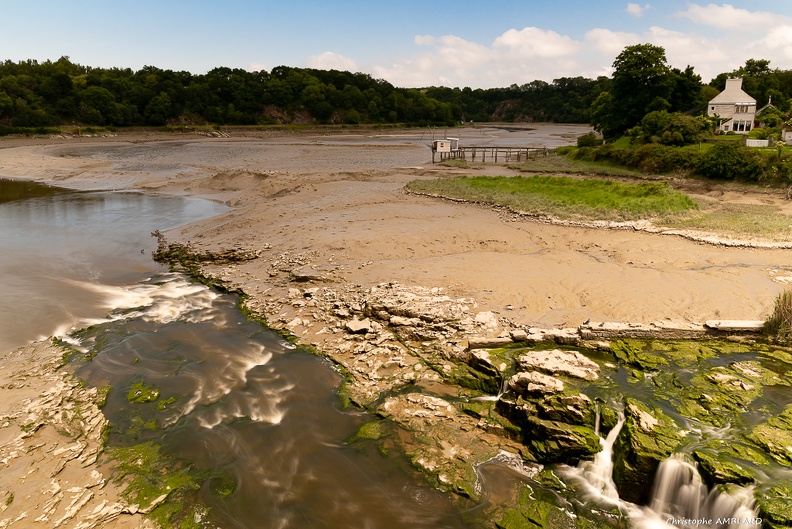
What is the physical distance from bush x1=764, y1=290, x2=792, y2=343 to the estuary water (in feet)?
28.3

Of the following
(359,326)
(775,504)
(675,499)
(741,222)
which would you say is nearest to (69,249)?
(359,326)

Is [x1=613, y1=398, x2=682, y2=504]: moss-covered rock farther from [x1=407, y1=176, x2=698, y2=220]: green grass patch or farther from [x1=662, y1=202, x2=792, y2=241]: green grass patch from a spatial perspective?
[x1=407, y1=176, x2=698, y2=220]: green grass patch

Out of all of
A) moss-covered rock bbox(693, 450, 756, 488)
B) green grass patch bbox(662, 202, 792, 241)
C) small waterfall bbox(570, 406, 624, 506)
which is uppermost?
green grass patch bbox(662, 202, 792, 241)

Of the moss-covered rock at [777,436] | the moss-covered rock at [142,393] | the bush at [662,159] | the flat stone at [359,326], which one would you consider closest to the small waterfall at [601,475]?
the moss-covered rock at [777,436]

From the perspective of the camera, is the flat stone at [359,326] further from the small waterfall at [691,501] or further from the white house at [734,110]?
the white house at [734,110]

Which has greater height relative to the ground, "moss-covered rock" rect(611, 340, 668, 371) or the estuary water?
"moss-covered rock" rect(611, 340, 668, 371)

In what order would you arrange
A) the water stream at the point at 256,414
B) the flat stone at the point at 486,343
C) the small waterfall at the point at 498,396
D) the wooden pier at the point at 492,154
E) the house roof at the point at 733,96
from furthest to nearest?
the wooden pier at the point at 492,154
the house roof at the point at 733,96
the flat stone at the point at 486,343
the small waterfall at the point at 498,396
the water stream at the point at 256,414

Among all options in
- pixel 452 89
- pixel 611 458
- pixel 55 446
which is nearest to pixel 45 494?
pixel 55 446

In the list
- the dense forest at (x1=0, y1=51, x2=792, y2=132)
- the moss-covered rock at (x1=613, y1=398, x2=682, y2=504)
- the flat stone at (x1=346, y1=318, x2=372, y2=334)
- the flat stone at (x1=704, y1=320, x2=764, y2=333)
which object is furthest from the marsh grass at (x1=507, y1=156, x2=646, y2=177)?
the moss-covered rock at (x1=613, y1=398, x2=682, y2=504)

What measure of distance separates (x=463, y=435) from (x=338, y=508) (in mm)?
2359

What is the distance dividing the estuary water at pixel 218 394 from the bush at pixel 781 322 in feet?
28.3

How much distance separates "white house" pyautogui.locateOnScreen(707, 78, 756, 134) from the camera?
45594 millimetres

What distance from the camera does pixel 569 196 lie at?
23.6m

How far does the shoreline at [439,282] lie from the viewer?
9.39m
